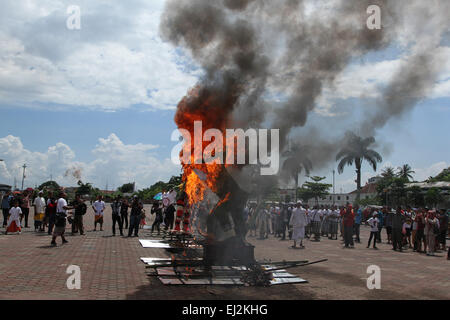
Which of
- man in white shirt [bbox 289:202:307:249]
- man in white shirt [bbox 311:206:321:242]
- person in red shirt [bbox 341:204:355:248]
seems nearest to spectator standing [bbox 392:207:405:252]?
person in red shirt [bbox 341:204:355:248]

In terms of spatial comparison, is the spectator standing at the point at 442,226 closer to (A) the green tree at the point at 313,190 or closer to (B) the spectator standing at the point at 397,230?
(B) the spectator standing at the point at 397,230

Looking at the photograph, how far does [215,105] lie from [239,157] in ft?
5.50

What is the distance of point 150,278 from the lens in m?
8.40

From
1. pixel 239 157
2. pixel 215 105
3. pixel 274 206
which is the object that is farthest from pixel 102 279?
pixel 274 206

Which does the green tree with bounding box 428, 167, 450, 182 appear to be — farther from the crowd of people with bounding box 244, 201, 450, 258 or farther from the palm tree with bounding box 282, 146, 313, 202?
the palm tree with bounding box 282, 146, 313, 202

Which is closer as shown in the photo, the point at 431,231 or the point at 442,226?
the point at 431,231

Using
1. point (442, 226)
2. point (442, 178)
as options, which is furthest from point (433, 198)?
point (442, 226)

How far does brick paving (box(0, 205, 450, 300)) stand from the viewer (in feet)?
23.5

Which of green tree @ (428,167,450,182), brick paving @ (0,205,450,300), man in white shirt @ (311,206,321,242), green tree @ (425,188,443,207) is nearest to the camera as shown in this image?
brick paving @ (0,205,450,300)

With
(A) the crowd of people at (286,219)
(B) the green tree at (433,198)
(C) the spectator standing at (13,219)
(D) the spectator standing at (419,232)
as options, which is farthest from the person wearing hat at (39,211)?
(B) the green tree at (433,198)

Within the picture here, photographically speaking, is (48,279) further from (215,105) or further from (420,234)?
(420,234)

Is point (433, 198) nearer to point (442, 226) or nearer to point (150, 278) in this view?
point (442, 226)

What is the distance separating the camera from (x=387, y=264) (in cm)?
1192

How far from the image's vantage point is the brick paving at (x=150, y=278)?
7.16m
